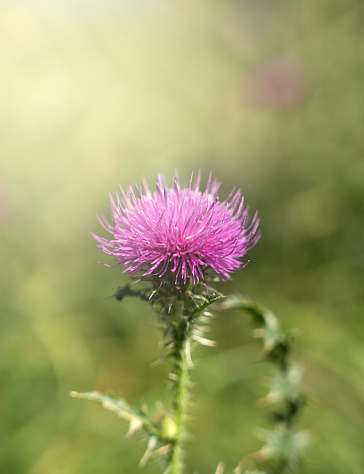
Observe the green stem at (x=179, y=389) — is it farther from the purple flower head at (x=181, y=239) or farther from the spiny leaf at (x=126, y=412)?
the purple flower head at (x=181, y=239)

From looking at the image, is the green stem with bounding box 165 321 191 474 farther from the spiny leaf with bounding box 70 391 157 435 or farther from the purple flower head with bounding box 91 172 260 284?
the purple flower head with bounding box 91 172 260 284

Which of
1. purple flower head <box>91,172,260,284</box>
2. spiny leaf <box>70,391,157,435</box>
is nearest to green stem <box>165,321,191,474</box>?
spiny leaf <box>70,391,157,435</box>

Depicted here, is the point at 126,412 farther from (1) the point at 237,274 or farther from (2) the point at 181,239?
(1) the point at 237,274

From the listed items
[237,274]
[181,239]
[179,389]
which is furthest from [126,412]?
[237,274]

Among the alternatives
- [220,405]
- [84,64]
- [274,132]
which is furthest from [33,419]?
[84,64]

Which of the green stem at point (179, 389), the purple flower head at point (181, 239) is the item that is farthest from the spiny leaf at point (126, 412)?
the purple flower head at point (181, 239)

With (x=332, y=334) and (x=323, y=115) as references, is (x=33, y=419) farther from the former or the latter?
(x=323, y=115)

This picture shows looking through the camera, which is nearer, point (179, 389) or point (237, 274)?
point (179, 389)

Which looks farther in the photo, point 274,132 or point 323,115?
point 274,132
